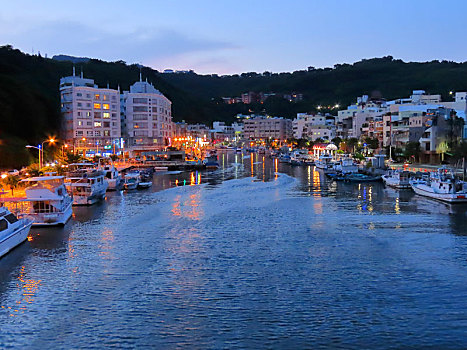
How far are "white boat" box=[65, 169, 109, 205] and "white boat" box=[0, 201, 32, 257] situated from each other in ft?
41.2

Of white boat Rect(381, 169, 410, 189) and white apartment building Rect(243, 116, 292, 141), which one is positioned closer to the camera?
white boat Rect(381, 169, 410, 189)

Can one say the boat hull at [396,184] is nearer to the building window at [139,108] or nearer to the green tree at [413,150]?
the green tree at [413,150]

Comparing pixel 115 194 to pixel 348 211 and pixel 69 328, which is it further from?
pixel 69 328

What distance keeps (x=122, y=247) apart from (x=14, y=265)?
4624 mm

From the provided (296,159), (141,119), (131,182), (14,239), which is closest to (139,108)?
(141,119)

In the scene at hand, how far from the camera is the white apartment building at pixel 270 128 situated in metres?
164

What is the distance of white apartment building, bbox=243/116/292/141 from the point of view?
16375 centimetres

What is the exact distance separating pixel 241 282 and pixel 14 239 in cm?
1076

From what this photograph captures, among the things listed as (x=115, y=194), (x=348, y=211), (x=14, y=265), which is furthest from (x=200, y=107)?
(x=14, y=265)

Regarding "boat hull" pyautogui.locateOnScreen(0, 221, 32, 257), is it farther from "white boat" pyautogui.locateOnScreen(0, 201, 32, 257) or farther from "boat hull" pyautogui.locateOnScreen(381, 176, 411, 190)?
"boat hull" pyautogui.locateOnScreen(381, 176, 411, 190)

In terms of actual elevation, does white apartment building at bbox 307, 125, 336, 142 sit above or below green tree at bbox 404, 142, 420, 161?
above

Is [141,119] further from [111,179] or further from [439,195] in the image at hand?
[439,195]

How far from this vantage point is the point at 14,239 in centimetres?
2109

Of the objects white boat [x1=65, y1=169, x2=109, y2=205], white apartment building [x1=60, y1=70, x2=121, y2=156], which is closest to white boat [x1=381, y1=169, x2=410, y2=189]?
white boat [x1=65, y1=169, x2=109, y2=205]
